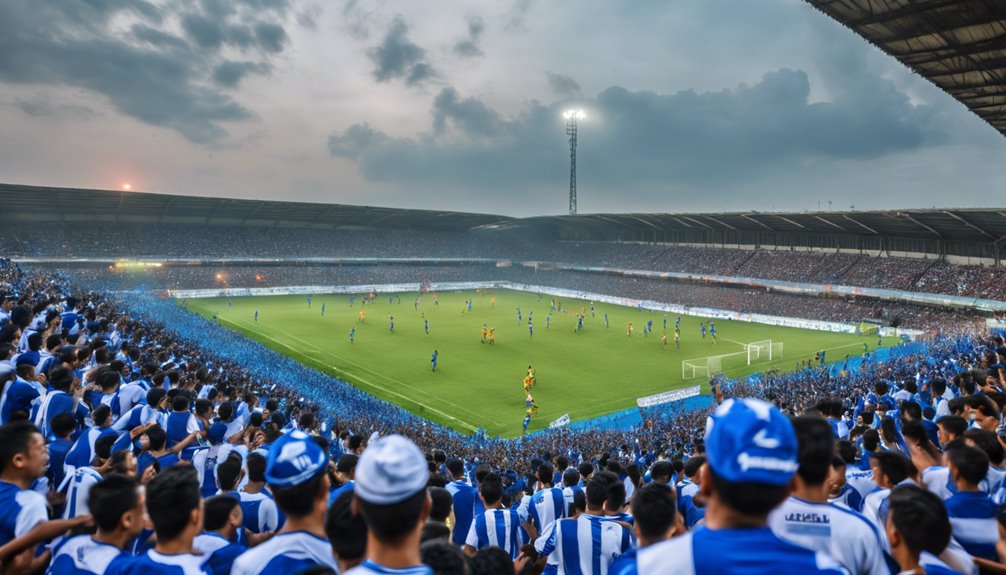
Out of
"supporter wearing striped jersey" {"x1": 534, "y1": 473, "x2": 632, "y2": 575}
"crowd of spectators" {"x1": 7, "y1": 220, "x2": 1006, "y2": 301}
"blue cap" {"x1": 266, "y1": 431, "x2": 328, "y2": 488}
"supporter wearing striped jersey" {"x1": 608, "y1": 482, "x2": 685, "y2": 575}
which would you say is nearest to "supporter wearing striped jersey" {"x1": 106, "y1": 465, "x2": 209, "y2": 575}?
"blue cap" {"x1": 266, "y1": 431, "x2": 328, "y2": 488}

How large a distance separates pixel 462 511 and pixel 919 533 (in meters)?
4.58

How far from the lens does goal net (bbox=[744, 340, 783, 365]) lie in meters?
35.4

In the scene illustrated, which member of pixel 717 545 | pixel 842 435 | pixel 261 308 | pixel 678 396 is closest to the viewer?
pixel 717 545

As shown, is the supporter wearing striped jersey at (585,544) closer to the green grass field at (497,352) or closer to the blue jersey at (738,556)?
the blue jersey at (738,556)

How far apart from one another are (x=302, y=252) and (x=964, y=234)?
6993 centimetres

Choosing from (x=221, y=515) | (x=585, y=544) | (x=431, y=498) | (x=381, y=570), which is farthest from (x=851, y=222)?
(x=381, y=570)

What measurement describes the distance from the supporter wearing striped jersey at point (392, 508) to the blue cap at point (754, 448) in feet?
4.00

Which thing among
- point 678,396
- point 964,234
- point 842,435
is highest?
point 964,234

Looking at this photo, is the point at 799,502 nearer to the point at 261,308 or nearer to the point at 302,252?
the point at 261,308

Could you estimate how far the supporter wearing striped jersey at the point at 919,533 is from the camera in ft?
9.34

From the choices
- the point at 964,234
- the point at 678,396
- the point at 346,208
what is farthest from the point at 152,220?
the point at 964,234

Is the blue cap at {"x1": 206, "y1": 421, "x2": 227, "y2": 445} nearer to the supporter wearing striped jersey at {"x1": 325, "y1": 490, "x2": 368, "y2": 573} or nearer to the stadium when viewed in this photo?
the stadium

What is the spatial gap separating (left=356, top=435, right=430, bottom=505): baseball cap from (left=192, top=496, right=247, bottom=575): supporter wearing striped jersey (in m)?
1.55

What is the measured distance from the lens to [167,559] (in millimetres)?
2996
